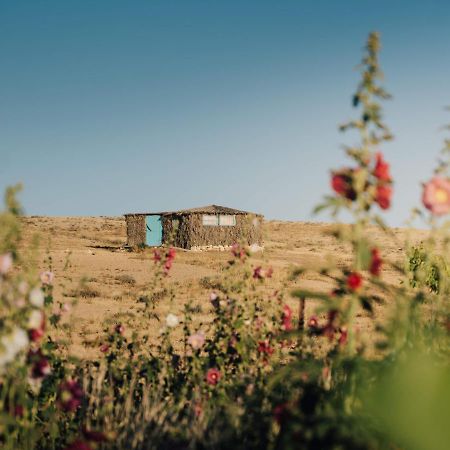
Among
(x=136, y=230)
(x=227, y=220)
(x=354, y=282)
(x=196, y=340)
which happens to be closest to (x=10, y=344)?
(x=354, y=282)

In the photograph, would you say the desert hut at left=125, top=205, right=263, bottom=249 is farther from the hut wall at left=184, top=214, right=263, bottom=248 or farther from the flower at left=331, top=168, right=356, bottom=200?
the flower at left=331, top=168, right=356, bottom=200

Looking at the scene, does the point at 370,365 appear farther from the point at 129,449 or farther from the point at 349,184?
the point at 129,449

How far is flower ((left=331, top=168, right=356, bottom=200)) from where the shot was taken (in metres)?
2.09

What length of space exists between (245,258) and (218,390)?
42.2 inches

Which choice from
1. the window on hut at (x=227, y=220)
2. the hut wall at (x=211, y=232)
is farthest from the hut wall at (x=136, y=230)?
the window on hut at (x=227, y=220)

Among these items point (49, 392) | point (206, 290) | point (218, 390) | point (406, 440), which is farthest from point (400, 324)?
point (206, 290)

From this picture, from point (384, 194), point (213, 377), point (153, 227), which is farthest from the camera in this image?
point (153, 227)

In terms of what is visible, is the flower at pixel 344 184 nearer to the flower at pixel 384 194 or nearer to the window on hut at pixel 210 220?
the flower at pixel 384 194

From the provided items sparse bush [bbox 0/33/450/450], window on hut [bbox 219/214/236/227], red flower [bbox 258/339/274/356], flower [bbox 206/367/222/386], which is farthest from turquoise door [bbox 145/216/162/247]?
flower [bbox 206/367/222/386]

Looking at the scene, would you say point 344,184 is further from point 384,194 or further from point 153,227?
point 153,227

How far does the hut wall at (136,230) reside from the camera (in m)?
28.7

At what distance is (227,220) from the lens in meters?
27.3

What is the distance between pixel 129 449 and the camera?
2699 mm

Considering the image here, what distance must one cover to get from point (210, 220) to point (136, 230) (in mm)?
5088
